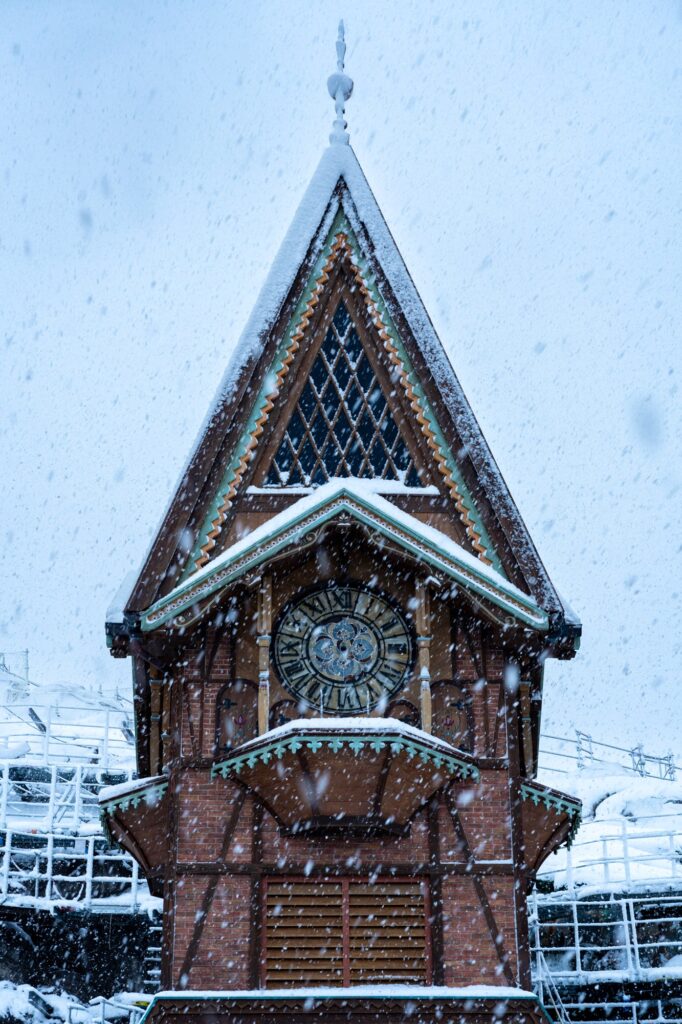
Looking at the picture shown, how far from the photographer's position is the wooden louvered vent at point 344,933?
17094 millimetres

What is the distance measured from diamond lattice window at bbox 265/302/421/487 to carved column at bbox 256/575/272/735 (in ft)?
7.46

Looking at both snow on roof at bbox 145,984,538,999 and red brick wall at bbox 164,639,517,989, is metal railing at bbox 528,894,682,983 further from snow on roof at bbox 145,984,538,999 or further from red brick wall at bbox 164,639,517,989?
snow on roof at bbox 145,984,538,999

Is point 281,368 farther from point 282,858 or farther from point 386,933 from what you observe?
point 386,933

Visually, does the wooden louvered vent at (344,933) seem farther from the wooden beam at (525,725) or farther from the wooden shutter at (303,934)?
the wooden beam at (525,725)

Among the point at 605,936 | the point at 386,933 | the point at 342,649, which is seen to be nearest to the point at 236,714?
the point at 342,649

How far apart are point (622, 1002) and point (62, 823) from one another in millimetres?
12119

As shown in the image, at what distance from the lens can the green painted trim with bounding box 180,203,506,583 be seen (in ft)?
64.8

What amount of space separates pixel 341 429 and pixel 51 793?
11.9m

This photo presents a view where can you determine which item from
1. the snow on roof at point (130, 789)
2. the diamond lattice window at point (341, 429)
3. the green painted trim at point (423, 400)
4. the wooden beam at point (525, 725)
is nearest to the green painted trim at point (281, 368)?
the green painted trim at point (423, 400)

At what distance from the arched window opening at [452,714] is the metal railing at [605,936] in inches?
386

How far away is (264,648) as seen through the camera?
59.7 feet

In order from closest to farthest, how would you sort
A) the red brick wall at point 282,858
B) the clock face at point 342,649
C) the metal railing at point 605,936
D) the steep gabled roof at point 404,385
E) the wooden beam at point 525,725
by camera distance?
the red brick wall at point 282,858
the clock face at point 342,649
the steep gabled roof at point 404,385
the wooden beam at point 525,725
the metal railing at point 605,936

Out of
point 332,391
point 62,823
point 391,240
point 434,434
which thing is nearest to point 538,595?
point 434,434

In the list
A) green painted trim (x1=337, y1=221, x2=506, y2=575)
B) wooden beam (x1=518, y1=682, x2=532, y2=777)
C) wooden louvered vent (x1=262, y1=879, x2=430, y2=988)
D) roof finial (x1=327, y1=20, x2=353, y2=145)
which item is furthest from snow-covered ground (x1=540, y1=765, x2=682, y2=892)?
roof finial (x1=327, y1=20, x2=353, y2=145)
